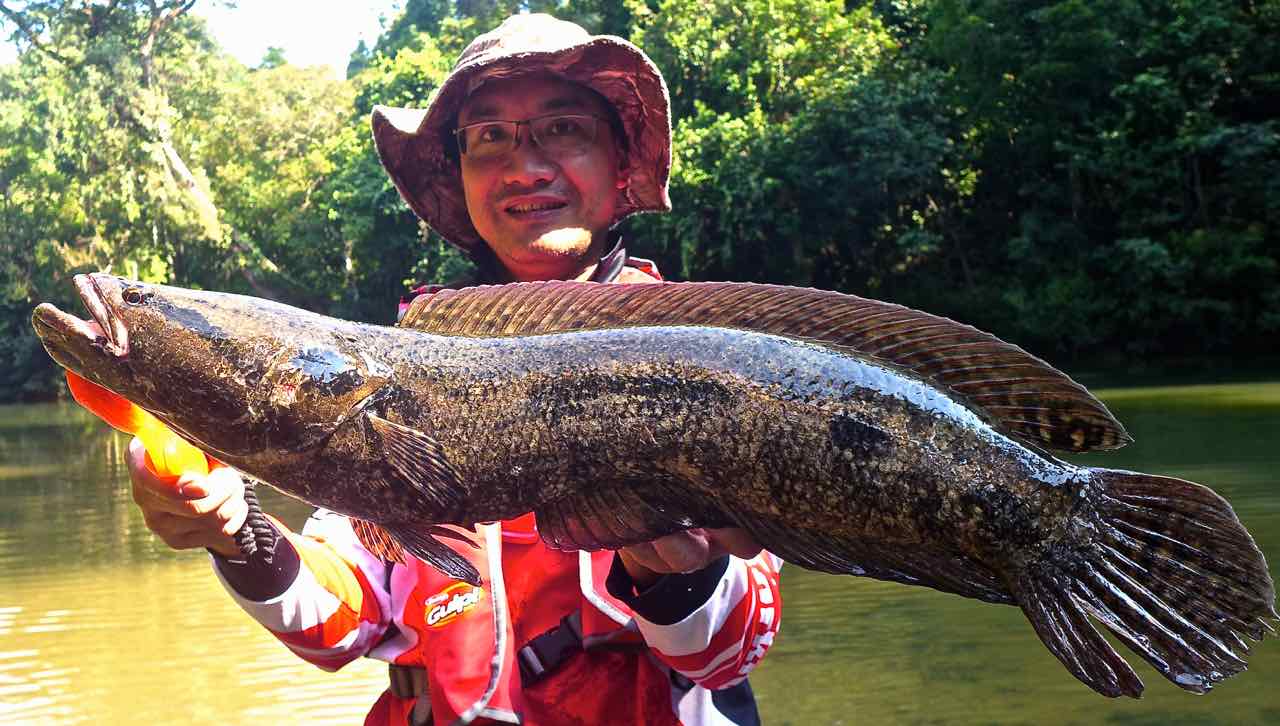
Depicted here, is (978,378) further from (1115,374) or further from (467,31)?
(467,31)

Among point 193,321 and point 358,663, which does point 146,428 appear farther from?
point 358,663

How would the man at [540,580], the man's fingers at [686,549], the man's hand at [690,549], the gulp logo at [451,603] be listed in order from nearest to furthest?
the man's hand at [690,549] → the man's fingers at [686,549] → the man at [540,580] → the gulp logo at [451,603]

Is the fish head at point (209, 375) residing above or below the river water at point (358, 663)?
above

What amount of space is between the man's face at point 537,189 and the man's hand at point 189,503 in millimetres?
930

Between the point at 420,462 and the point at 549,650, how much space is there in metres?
0.95

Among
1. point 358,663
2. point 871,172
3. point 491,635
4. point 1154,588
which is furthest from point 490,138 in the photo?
point 871,172

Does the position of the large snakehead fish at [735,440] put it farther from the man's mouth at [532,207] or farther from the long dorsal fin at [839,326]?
the man's mouth at [532,207]

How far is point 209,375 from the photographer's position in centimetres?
201

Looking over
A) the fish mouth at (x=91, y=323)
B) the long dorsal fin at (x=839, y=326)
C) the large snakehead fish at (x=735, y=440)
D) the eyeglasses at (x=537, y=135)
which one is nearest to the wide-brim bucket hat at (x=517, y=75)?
the eyeglasses at (x=537, y=135)

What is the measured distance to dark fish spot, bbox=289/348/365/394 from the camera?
2.03m

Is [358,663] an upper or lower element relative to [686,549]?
lower

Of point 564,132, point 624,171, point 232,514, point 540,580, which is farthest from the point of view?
point 624,171

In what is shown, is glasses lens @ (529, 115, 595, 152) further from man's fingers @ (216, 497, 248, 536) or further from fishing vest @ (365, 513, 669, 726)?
man's fingers @ (216, 497, 248, 536)

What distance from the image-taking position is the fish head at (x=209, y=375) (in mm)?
2004
